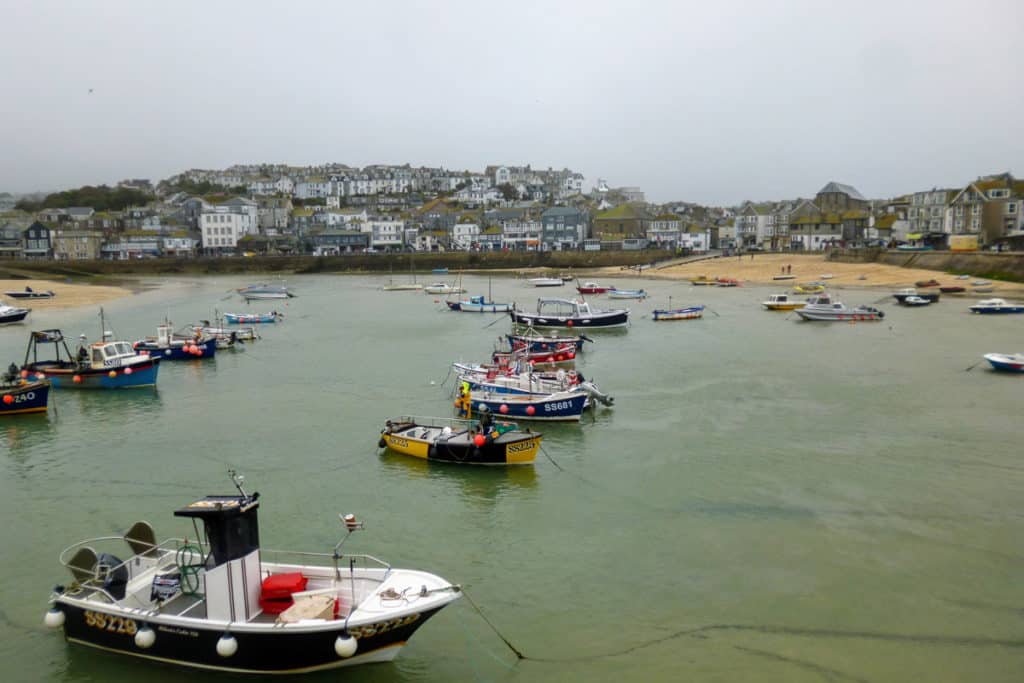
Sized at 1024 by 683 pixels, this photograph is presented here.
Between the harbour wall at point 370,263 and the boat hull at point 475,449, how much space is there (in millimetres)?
76594

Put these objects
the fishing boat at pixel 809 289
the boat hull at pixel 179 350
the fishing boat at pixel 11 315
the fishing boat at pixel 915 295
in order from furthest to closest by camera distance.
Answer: the fishing boat at pixel 809 289
the fishing boat at pixel 915 295
the fishing boat at pixel 11 315
the boat hull at pixel 179 350

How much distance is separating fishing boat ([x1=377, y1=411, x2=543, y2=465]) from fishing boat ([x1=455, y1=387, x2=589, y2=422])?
10.2 ft

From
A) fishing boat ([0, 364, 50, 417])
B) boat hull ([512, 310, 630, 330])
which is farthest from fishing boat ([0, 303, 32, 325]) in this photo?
boat hull ([512, 310, 630, 330])

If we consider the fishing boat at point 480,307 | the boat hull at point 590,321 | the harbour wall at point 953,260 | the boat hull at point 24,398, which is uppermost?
the harbour wall at point 953,260

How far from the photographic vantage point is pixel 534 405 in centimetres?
2195

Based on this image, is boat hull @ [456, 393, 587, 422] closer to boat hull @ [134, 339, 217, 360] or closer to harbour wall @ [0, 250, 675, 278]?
boat hull @ [134, 339, 217, 360]

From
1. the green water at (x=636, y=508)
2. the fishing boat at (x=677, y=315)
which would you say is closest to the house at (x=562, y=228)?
the fishing boat at (x=677, y=315)

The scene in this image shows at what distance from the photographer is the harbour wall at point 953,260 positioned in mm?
56594

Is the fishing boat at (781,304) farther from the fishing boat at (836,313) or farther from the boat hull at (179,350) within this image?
the boat hull at (179,350)

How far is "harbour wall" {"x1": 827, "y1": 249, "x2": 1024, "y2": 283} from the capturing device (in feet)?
186

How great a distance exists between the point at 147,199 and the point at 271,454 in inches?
6290

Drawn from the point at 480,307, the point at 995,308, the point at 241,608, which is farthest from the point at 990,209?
the point at 241,608

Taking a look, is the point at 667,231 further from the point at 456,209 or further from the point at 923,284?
the point at 923,284

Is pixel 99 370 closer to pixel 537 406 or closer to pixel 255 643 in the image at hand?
pixel 537 406
